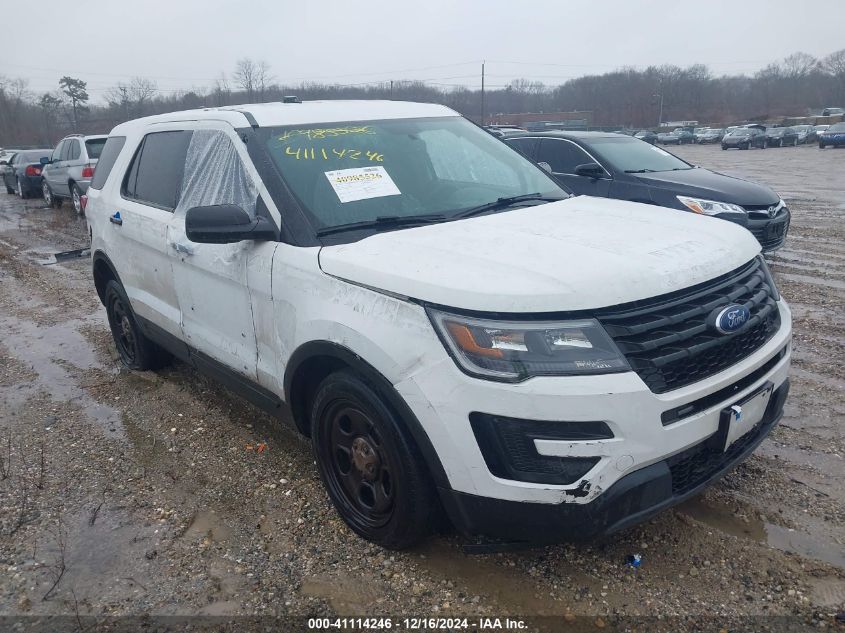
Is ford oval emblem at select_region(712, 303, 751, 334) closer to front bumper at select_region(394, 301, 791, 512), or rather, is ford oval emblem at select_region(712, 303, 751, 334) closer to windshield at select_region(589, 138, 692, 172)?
front bumper at select_region(394, 301, 791, 512)

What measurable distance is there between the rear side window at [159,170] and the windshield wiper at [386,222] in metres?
1.49

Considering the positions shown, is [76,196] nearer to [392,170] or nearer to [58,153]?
[58,153]

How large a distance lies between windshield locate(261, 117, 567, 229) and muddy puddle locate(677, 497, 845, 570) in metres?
1.83

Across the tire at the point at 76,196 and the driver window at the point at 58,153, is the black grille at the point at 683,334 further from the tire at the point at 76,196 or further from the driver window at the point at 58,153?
the driver window at the point at 58,153

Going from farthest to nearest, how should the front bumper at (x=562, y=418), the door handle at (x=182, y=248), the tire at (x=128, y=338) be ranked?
the tire at (x=128, y=338)
the door handle at (x=182, y=248)
the front bumper at (x=562, y=418)

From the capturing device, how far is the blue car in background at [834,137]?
119 ft

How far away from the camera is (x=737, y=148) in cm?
4212

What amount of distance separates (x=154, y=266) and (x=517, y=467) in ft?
9.70

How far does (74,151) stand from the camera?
14.2m

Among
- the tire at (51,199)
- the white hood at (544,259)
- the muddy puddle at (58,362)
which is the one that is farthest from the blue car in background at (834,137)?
the muddy puddle at (58,362)

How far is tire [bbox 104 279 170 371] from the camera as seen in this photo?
489 cm

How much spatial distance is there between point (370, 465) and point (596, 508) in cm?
98

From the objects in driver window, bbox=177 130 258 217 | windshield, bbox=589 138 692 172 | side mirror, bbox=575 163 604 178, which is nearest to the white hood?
driver window, bbox=177 130 258 217

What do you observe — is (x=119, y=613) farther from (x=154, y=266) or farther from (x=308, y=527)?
(x=154, y=266)
